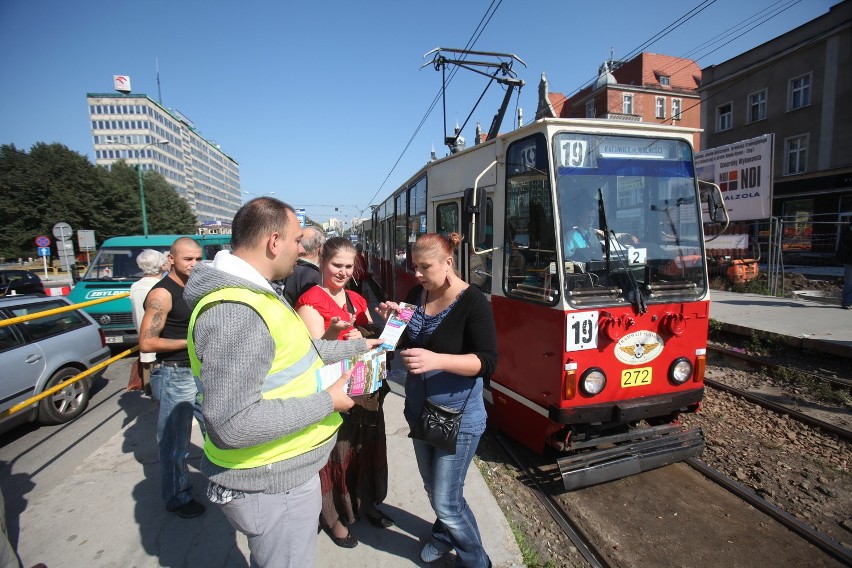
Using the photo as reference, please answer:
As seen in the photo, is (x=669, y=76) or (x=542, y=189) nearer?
(x=542, y=189)

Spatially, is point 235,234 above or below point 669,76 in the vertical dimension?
below

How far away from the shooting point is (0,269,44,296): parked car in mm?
14745

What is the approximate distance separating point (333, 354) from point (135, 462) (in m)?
3.28

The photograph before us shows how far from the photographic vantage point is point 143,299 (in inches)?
157

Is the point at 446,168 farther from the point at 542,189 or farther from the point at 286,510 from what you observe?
the point at 286,510

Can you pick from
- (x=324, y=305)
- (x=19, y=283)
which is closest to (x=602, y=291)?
(x=324, y=305)

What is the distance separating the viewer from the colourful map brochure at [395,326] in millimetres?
2195

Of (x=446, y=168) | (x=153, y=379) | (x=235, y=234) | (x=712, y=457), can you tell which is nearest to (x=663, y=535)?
(x=712, y=457)

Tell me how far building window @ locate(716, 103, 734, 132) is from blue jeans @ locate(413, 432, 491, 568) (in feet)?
99.9

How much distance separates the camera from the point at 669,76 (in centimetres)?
4147

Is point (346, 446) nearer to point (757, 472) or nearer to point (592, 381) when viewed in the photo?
point (592, 381)

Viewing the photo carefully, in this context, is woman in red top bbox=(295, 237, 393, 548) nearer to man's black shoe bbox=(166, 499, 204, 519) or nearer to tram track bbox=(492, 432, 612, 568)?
man's black shoe bbox=(166, 499, 204, 519)

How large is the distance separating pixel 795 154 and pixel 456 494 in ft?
92.3

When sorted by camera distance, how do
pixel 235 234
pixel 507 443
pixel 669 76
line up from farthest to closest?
pixel 669 76, pixel 507 443, pixel 235 234
